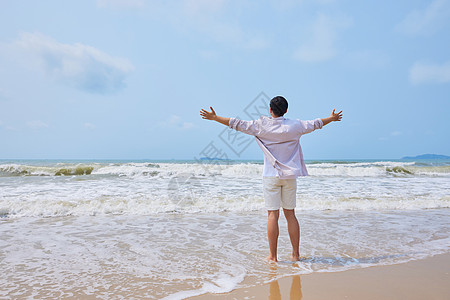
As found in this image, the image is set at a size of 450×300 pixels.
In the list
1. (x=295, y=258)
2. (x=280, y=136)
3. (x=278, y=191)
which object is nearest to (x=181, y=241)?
(x=295, y=258)

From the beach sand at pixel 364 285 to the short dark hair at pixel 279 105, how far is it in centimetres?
175

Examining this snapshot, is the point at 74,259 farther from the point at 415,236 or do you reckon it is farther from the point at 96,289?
the point at 415,236

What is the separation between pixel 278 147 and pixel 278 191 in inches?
19.9

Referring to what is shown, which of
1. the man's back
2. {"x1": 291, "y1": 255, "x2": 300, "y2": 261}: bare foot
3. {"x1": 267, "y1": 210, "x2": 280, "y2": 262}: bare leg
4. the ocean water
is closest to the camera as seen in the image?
the ocean water

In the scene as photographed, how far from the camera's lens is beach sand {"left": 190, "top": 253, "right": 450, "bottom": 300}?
8.18 feet

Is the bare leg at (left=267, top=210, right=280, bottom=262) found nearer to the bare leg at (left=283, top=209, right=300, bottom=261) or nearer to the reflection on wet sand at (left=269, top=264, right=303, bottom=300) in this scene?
the bare leg at (left=283, top=209, right=300, bottom=261)

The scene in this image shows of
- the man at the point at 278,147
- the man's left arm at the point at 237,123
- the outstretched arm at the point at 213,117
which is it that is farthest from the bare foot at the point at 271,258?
the outstretched arm at the point at 213,117

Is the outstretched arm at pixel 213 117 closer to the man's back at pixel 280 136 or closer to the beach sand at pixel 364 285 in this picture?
the man's back at pixel 280 136

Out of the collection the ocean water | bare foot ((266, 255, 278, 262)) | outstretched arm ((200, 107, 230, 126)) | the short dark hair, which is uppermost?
the short dark hair

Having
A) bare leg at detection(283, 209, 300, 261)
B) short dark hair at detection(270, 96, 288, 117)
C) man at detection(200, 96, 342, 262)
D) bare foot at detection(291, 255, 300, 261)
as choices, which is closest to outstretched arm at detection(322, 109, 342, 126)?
man at detection(200, 96, 342, 262)

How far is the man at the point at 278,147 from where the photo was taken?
128 inches

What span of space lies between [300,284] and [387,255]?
167cm

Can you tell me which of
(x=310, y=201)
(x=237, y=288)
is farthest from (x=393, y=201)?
(x=237, y=288)

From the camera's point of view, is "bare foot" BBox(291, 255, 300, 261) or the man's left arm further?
"bare foot" BBox(291, 255, 300, 261)
